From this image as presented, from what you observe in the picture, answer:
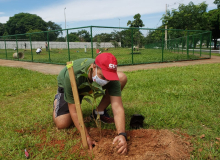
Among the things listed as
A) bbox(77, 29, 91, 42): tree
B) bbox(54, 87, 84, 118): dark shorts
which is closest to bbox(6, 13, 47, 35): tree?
bbox(77, 29, 91, 42): tree

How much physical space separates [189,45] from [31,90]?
11.8m

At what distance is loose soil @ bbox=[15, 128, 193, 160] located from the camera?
1858 millimetres

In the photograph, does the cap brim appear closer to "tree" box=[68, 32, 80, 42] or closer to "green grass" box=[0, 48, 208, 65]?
"green grass" box=[0, 48, 208, 65]

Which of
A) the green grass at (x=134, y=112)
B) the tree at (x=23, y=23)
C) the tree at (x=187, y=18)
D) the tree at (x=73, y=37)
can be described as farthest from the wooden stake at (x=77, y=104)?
the tree at (x=23, y=23)


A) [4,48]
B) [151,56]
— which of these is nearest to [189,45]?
[151,56]

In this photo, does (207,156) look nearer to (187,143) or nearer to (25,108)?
(187,143)

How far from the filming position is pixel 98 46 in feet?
27.7

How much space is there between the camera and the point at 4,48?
51.0 ft

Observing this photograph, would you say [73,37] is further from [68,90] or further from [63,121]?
[68,90]

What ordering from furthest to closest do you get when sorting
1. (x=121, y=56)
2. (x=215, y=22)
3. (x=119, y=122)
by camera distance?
(x=215, y=22) < (x=121, y=56) < (x=119, y=122)

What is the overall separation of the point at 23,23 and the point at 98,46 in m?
71.9

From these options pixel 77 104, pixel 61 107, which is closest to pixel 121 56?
pixel 61 107

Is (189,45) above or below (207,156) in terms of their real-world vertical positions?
above

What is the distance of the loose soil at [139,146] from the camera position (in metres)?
1.86
